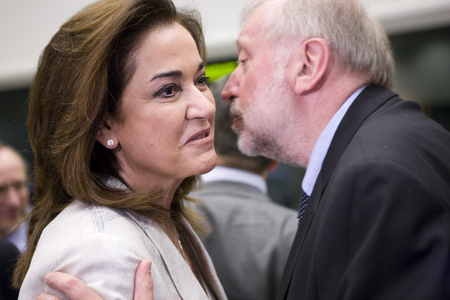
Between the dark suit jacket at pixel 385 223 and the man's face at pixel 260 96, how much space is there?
45cm

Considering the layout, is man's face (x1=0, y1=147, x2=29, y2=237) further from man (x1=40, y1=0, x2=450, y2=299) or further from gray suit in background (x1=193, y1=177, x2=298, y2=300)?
man (x1=40, y1=0, x2=450, y2=299)

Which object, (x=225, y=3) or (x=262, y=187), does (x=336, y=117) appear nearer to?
(x=262, y=187)

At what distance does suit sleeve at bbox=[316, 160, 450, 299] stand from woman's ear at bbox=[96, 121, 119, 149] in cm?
72

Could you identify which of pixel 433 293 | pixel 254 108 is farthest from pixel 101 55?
pixel 433 293

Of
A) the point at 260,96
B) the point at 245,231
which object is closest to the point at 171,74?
the point at 260,96

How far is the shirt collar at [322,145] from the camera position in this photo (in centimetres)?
155

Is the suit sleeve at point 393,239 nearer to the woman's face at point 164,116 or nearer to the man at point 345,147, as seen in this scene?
the man at point 345,147

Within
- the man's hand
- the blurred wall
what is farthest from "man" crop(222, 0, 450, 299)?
the blurred wall

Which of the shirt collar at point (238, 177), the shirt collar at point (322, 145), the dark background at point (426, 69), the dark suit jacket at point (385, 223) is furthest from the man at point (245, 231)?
the dark background at point (426, 69)

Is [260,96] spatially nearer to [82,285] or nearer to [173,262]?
[173,262]

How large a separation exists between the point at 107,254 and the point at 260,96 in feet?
3.07

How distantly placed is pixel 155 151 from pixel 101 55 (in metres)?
0.32

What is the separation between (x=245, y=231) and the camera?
2.18 meters

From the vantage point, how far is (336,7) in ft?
5.32
